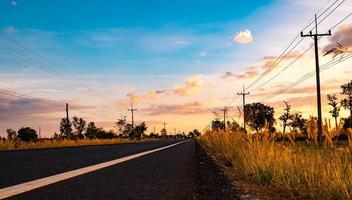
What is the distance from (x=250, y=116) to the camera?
13.0 meters

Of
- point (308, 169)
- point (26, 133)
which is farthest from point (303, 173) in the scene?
point (26, 133)

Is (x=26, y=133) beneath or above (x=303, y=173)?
beneath

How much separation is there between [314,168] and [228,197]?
1796mm

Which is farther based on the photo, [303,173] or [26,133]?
[26,133]

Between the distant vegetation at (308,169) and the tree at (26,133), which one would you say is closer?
the distant vegetation at (308,169)

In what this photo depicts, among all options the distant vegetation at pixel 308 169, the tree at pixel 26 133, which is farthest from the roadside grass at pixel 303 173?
the tree at pixel 26 133

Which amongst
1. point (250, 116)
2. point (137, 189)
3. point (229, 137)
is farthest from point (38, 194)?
point (229, 137)

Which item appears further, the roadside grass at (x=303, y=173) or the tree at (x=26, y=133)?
the tree at (x=26, y=133)

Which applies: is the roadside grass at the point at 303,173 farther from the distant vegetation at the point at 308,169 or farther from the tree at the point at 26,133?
the tree at the point at 26,133

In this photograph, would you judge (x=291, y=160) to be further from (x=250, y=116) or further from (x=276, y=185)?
(x=250, y=116)

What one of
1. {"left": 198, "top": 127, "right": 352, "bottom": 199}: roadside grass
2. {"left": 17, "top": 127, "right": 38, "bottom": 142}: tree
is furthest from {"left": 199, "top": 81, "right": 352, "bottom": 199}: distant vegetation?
{"left": 17, "top": 127, "right": 38, "bottom": 142}: tree

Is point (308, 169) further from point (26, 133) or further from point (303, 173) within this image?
point (26, 133)

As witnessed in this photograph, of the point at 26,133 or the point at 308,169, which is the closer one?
the point at 308,169

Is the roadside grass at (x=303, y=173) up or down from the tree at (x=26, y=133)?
up
